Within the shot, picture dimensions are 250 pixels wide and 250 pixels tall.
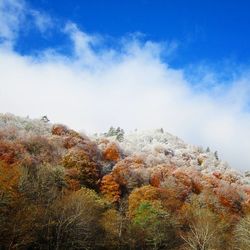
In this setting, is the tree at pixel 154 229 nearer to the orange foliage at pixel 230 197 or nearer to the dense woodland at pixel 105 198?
the dense woodland at pixel 105 198

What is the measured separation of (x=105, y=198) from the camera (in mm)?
79000

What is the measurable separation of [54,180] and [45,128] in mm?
46072

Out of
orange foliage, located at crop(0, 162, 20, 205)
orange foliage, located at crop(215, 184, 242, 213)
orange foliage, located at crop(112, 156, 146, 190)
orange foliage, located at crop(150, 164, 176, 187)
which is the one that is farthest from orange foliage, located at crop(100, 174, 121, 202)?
orange foliage, located at crop(0, 162, 20, 205)

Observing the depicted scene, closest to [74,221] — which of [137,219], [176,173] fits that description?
[137,219]

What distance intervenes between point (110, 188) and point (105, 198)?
5946 mm

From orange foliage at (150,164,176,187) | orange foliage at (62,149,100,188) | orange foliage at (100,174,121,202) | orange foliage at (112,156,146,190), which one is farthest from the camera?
orange foliage at (150,164,176,187)

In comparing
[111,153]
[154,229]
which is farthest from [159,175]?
[154,229]

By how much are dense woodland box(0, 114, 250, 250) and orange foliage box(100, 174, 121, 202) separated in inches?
8.1

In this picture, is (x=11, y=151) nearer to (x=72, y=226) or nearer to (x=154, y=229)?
(x=72, y=226)

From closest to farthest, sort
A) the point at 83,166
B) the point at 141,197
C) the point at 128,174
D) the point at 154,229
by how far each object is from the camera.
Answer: the point at 154,229 < the point at 141,197 < the point at 83,166 < the point at 128,174

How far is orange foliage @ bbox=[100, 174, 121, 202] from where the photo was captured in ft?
271

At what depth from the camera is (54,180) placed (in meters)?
68.6

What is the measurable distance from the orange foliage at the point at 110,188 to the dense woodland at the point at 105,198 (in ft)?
0.68

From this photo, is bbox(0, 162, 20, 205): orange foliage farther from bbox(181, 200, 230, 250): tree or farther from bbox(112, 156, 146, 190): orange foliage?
bbox(112, 156, 146, 190): orange foliage
